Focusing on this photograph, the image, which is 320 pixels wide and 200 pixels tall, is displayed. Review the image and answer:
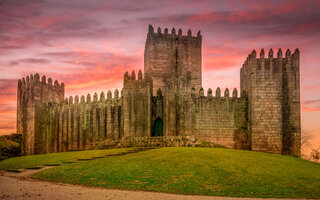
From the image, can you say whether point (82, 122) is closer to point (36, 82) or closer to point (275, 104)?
point (36, 82)

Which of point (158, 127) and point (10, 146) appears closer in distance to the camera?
point (158, 127)

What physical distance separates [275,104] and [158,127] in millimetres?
Result: 11147

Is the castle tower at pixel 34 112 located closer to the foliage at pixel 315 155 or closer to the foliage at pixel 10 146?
the foliage at pixel 10 146

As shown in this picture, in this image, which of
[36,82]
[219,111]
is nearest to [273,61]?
[219,111]

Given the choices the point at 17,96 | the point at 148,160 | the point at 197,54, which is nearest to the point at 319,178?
the point at 148,160

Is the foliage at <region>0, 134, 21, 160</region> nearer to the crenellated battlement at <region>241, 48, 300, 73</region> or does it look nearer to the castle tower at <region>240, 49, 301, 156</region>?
the castle tower at <region>240, 49, 301, 156</region>

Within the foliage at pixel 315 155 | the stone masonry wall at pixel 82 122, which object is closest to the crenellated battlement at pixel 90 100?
the stone masonry wall at pixel 82 122

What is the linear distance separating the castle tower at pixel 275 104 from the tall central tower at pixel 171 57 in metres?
11.6

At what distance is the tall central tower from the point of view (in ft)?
138

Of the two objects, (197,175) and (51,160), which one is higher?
(197,175)

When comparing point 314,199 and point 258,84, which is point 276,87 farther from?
point 314,199

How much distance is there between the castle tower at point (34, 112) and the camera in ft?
139

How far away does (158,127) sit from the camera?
33812 millimetres

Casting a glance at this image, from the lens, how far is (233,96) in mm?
33469
